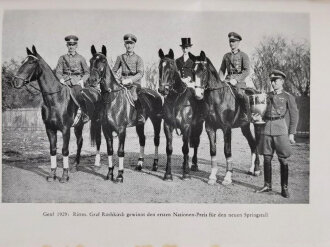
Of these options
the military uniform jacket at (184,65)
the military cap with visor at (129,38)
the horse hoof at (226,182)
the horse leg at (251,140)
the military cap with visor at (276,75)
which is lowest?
the horse hoof at (226,182)

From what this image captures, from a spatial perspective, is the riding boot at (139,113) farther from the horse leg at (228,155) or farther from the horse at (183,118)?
the horse leg at (228,155)

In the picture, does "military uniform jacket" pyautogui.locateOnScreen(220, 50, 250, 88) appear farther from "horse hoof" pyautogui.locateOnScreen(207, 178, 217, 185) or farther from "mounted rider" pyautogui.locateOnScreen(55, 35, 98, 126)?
"mounted rider" pyautogui.locateOnScreen(55, 35, 98, 126)

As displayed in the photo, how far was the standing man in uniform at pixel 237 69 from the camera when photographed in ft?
11.5

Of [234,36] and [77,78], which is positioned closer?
[234,36]

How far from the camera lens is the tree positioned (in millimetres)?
3473

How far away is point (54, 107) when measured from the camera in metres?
3.54

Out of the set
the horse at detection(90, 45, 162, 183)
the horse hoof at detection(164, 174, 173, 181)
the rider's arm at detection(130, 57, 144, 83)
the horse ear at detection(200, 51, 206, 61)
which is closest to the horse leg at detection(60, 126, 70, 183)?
the horse at detection(90, 45, 162, 183)

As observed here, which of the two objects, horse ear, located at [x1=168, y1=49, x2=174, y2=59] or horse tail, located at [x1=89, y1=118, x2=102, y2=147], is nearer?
horse ear, located at [x1=168, y1=49, x2=174, y2=59]

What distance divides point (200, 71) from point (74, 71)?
0.98 metres

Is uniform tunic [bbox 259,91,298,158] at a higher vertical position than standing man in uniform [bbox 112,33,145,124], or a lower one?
lower

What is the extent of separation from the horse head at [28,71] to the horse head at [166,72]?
3.09ft

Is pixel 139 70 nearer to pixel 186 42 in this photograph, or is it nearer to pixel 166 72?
pixel 166 72

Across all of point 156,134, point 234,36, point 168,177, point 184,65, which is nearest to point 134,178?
point 168,177

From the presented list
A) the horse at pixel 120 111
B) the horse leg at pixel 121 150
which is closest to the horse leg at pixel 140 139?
the horse at pixel 120 111
